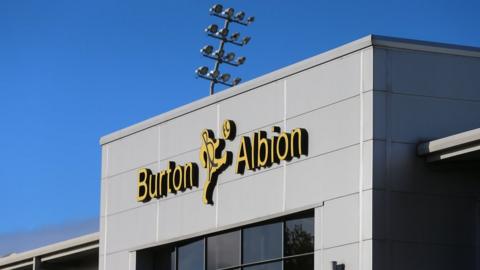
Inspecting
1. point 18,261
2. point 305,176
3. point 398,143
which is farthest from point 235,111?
point 18,261

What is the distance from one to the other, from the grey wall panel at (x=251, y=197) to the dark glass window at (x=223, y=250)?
0.40 metres

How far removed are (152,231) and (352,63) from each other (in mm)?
8468

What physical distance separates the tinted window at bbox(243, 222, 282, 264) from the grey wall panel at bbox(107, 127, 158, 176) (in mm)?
4449

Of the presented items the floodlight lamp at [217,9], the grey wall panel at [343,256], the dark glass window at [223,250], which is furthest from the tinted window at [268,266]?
the floodlight lamp at [217,9]

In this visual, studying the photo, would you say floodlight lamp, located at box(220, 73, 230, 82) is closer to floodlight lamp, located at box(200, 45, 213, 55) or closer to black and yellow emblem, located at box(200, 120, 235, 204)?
floodlight lamp, located at box(200, 45, 213, 55)

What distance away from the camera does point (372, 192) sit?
92.3 feet

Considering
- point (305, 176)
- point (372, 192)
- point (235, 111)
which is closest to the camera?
point (372, 192)

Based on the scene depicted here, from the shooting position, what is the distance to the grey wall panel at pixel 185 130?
33.8m

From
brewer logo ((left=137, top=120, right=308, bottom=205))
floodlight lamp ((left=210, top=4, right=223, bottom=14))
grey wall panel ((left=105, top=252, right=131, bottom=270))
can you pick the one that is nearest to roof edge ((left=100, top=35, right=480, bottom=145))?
brewer logo ((left=137, top=120, right=308, bottom=205))

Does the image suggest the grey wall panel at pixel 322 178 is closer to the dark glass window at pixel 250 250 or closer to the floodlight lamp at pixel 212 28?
the dark glass window at pixel 250 250

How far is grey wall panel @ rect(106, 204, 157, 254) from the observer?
35.4 metres

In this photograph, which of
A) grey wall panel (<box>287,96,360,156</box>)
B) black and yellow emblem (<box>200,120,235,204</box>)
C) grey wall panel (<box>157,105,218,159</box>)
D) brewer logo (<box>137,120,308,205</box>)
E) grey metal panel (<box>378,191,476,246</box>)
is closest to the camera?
grey metal panel (<box>378,191,476,246</box>)

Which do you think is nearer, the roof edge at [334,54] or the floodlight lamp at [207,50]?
the roof edge at [334,54]

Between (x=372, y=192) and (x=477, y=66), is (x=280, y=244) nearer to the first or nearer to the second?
(x=372, y=192)
